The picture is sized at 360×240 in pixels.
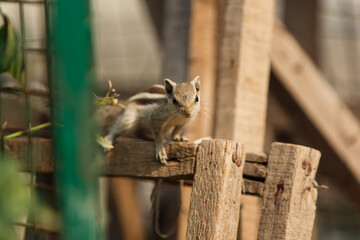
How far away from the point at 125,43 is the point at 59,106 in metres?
7.44

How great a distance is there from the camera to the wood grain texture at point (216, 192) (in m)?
1.82

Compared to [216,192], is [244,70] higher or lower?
higher

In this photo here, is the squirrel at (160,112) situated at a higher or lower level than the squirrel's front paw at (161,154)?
higher

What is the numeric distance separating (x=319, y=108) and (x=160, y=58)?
7.75ft

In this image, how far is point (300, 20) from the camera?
4109 mm

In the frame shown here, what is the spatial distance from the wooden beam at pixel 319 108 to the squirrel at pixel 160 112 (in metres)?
0.93

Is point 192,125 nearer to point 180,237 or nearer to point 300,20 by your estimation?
point 180,237

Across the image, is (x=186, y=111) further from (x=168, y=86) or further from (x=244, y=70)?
(x=244, y=70)

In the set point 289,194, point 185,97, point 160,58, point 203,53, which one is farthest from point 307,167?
point 160,58

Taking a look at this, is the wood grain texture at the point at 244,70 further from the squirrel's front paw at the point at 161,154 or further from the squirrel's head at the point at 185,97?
the squirrel's front paw at the point at 161,154

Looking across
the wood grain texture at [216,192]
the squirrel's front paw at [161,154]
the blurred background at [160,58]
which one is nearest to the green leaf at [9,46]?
the blurred background at [160,58]

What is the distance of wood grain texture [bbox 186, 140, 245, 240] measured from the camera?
71.7 inches

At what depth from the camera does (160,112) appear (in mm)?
Answer: 2605

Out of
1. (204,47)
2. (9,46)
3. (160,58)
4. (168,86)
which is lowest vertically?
(168,86)
